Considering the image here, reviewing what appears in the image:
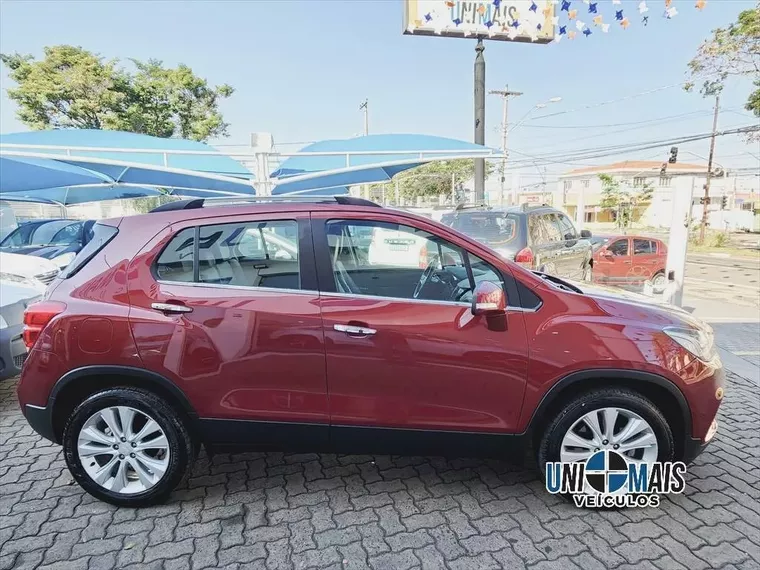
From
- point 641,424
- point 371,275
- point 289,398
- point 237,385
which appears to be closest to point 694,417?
point 641,424

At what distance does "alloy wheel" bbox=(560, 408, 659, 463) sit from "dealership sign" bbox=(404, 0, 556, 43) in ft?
34.6

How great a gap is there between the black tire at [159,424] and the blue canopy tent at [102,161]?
4011 millimetres

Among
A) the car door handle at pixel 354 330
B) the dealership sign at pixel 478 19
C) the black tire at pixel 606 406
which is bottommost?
the black tire at pixel 606 406

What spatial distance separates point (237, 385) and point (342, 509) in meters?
0.93

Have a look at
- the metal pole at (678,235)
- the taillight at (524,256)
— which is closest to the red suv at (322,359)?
the taillight at (524,256)

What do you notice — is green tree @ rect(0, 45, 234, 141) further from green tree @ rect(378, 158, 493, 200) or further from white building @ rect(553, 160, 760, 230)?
white building @ rect(553, 160, 760, 230)

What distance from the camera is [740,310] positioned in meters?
8.55

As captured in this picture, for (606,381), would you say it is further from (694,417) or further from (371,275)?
(371,275)

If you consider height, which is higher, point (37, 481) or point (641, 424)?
point (641, 424)

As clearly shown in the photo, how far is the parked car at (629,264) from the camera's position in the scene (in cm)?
1194

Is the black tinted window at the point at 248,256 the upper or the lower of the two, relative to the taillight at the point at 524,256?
upper

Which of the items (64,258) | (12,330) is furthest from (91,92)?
(12,330)

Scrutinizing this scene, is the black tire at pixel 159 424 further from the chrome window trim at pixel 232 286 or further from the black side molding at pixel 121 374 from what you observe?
the chrome window trim at pixel 232 286

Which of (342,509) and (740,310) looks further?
(740,310)
